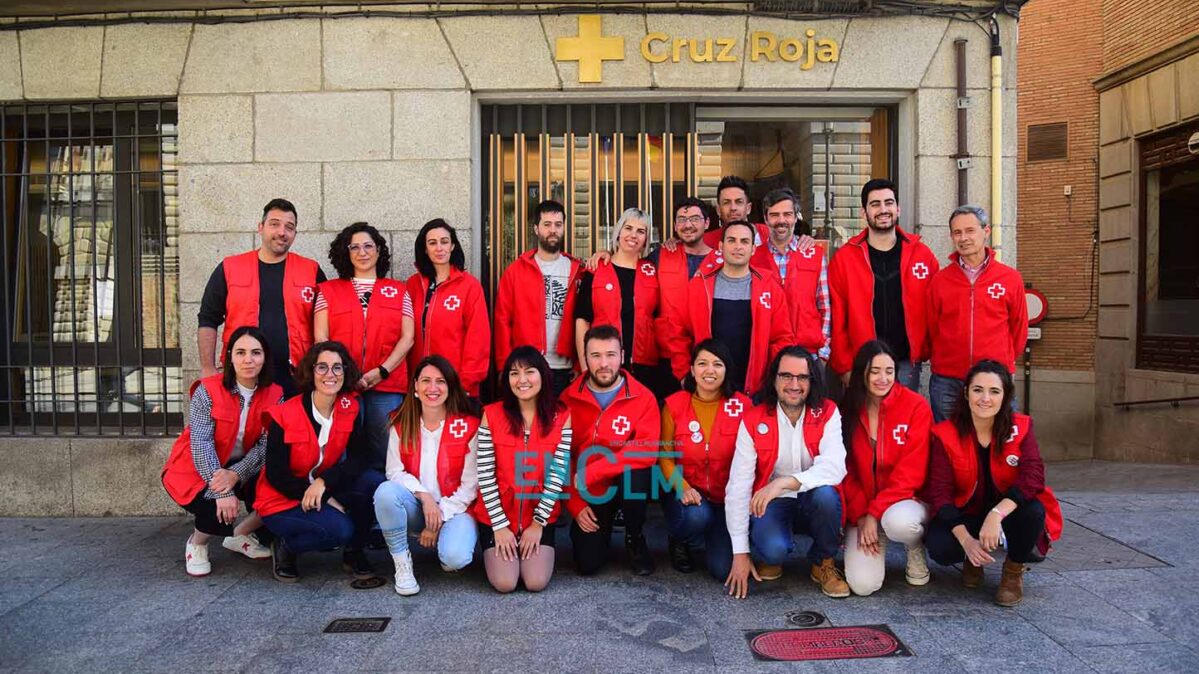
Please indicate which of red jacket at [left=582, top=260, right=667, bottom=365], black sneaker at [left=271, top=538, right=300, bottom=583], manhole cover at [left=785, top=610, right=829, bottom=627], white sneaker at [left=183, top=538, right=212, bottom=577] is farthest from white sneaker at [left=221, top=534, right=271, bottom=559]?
manhole cover at [left=785, top=610, right=829, bottom=627]

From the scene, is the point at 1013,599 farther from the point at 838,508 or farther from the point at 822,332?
the point at 822,332

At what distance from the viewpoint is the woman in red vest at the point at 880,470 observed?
417 centimetres

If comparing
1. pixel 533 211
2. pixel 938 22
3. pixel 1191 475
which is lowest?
pixel 1191 475

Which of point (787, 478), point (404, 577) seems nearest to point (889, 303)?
point (787, 478)

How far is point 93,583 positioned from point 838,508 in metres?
4.18

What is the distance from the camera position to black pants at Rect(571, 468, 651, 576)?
14.7 ft

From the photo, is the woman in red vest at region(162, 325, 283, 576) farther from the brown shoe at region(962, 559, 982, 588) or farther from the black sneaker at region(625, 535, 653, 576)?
the brown shoe at region(962, 559, 982, 588)

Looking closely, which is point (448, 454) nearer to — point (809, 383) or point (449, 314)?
point (449, 314)

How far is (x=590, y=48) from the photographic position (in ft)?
19.8

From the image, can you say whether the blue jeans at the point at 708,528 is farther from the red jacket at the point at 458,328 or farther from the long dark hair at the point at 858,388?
the red jacket at the point at 458,328

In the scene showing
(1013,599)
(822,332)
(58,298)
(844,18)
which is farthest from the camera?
(58,298)

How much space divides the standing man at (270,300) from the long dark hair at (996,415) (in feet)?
12.7

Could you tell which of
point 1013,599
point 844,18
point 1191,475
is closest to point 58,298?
point 844,18

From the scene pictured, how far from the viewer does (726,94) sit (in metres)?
6.16
